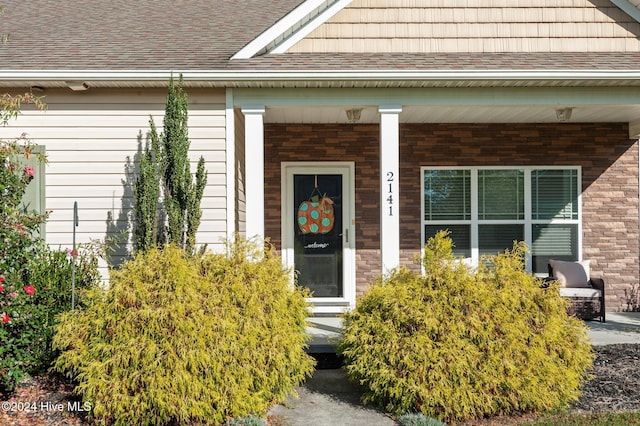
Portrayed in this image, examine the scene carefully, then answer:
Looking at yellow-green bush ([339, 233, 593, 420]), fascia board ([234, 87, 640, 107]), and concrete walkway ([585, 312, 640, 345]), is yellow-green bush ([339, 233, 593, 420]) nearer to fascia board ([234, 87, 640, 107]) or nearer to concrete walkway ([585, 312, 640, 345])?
concrete walkway ([585, 312, 640, 345])

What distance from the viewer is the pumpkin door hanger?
811 cm

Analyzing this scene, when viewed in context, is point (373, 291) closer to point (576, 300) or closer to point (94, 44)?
point (576, 300)

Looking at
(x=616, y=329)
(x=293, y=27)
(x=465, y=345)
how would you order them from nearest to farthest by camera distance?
(x=465, y=345) < (x=293, y=27) < (x=616, y=329)

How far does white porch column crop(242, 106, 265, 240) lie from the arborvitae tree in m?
0.53

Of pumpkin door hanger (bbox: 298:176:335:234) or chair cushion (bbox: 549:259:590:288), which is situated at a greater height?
pumpkin door hanger (bbox: 298:176:335:234)

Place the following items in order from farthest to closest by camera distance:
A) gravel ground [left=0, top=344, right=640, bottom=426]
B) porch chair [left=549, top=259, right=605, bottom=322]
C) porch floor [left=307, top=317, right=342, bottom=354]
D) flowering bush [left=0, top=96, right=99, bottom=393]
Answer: porch chair [left=549, top=259, right=605, bottom=322] → porch floor [left=307, top=317, right=342, bottom=354] → flowering bush [left=0, top=96, right=99, bottom=393] → gravel ground [left=0, top=344, right=640, bottom=426]

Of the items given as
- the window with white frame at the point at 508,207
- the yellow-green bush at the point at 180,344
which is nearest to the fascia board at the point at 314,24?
the window with white frame at the point at 508,207

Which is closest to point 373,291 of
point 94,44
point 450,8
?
point 450,8

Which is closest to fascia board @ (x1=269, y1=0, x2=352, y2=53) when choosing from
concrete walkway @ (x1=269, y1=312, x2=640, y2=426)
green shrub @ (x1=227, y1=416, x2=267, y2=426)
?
concrete walkway @ (x1=269, y1=312, x2=640, y2=426)

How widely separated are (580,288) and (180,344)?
5782 mm

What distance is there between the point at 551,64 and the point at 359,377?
13.7ft

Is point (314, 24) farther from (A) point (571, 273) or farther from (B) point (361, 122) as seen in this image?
(A) point (571, 273)

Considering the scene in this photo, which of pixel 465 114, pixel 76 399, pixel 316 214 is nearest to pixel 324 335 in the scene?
pixel 316 214

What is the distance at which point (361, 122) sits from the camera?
8.02 metres
